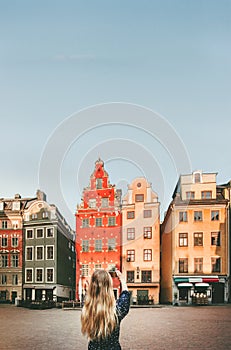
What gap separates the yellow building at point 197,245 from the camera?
1704 inches

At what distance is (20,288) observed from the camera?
4791 centimetres

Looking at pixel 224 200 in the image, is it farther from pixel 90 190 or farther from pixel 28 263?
pixel 28 263

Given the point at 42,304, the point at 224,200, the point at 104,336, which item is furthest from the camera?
the point at 224,200

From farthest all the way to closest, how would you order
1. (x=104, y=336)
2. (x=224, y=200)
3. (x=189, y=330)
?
(x=224, y=200), (x=189, y=330), (x=104, y=336)

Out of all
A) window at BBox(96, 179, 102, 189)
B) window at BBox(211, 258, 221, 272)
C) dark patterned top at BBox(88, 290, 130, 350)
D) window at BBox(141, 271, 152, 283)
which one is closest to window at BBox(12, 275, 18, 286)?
window at BBox(96, 179, 102, 189)

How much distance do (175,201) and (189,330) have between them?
28582 millimetres

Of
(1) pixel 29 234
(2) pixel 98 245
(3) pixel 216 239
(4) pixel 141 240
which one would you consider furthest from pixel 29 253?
(3) pixel 216 239

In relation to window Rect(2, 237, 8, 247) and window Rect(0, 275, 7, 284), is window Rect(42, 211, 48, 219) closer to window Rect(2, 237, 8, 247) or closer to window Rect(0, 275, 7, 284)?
window Rect(2, 237, 8, 247)

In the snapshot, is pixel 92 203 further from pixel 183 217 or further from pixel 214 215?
pixel 214 215

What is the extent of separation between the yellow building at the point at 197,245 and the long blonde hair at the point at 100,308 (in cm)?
3898

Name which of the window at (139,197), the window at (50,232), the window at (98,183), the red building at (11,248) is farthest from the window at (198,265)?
the red building at (11,248)

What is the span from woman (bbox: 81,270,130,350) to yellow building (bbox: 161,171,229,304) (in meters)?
39.0

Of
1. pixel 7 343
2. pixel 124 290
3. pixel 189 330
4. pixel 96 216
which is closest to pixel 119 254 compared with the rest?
pixel 96 216

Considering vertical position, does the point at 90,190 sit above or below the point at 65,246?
above
